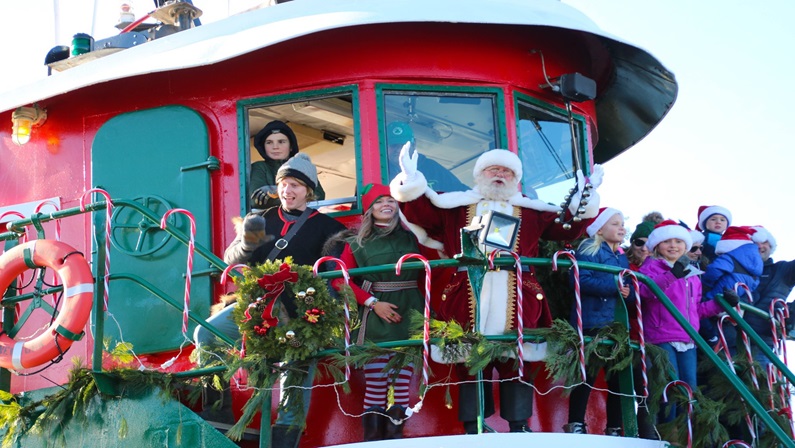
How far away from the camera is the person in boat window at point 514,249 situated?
7.46 metres

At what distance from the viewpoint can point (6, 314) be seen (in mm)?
8492

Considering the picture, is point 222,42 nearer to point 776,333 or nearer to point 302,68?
point 302,68

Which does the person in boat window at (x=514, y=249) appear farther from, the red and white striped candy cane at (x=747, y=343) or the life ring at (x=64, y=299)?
the life ring at (x=64, y=299)

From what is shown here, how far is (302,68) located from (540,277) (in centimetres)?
221

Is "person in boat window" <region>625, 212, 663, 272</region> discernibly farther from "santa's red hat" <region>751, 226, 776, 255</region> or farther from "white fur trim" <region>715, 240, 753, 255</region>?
"santa's red hat" <region>751, 226, 776, 255</region>

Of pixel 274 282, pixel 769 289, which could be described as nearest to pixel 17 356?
pixel 274 282

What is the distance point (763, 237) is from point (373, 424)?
370 centimetres

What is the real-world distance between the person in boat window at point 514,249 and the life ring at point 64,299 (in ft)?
6.45

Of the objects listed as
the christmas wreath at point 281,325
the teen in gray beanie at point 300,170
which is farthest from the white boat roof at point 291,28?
the christmas wreath at point 281,325

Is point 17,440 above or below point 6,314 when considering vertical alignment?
below

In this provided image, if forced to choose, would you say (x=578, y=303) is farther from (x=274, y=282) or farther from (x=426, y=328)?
(x=274, y=282)

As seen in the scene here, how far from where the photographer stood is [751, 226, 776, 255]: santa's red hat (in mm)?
9562

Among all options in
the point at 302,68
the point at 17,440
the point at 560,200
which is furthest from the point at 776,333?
the point at 17,440

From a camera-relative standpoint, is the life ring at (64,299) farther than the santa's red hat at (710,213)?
No
